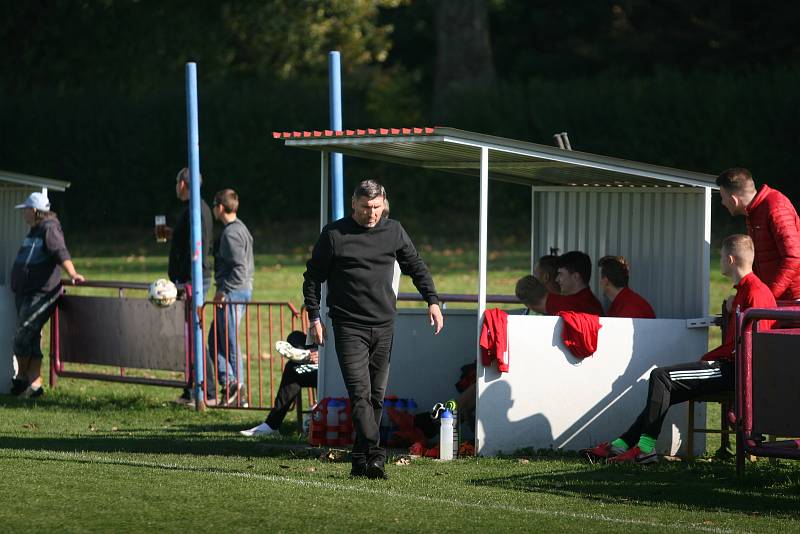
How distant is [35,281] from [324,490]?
6658 mm

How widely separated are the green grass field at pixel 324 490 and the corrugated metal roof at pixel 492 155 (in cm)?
210

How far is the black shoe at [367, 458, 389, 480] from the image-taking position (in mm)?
8719

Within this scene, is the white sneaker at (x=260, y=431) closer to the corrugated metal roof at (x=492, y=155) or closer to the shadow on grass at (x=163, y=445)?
the shadow on grass at (x=163, y=445)

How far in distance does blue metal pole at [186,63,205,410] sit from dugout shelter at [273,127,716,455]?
1881 mm

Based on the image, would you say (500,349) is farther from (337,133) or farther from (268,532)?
(268,532)

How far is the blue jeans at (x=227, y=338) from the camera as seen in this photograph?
12852 mm

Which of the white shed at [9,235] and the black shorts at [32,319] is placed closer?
the black shorts at [32,319]

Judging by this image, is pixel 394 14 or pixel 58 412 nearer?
pixel 58 412

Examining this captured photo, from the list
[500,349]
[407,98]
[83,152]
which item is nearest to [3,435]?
[500,349]

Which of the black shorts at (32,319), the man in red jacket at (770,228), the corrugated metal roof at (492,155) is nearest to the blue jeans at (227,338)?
the black shorts at (32,319)

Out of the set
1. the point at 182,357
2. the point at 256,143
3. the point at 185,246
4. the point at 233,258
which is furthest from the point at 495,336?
the point at 256,143

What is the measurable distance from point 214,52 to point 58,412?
86.5 ft

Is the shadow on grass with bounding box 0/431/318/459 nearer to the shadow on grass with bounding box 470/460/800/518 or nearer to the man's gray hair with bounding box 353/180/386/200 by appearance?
the shadow on grass with bounding box 470/460/800/518

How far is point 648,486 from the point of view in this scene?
8.47 metres
